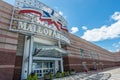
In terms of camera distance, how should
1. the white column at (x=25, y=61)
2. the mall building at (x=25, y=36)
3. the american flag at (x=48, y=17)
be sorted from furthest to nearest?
the white column at (x=25, y=61), the american flag at (x=48, y=17), the mall building at (x=25, y=36)

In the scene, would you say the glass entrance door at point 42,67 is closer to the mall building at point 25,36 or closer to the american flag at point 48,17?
the mall building at point 25,36

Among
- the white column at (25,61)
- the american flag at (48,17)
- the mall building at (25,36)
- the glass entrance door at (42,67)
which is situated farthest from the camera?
the glass entrance door at (42,67)

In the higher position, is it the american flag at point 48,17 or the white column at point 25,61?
the american flag at point 48,17

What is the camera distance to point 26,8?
13.6m

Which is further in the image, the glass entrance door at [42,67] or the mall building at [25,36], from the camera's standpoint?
the glass entrance door at [42,67]

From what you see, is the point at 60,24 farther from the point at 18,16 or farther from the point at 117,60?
the point at 117,60

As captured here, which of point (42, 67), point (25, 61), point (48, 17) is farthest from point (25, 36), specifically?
point (42, 67)

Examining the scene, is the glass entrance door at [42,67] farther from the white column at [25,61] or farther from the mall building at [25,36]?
the white column at [25,61]

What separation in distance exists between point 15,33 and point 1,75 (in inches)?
195

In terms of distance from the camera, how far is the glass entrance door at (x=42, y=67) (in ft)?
54.9

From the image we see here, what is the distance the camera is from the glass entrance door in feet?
54.9

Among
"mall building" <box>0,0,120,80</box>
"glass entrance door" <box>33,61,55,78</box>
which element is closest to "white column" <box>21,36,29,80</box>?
"mall building" <box>0,0,120,80</box>

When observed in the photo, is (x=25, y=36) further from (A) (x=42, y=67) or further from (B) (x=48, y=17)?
(A) (x=42, y=67)

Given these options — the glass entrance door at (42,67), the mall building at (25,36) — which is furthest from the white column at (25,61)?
the glass entrance door at (42,67)
